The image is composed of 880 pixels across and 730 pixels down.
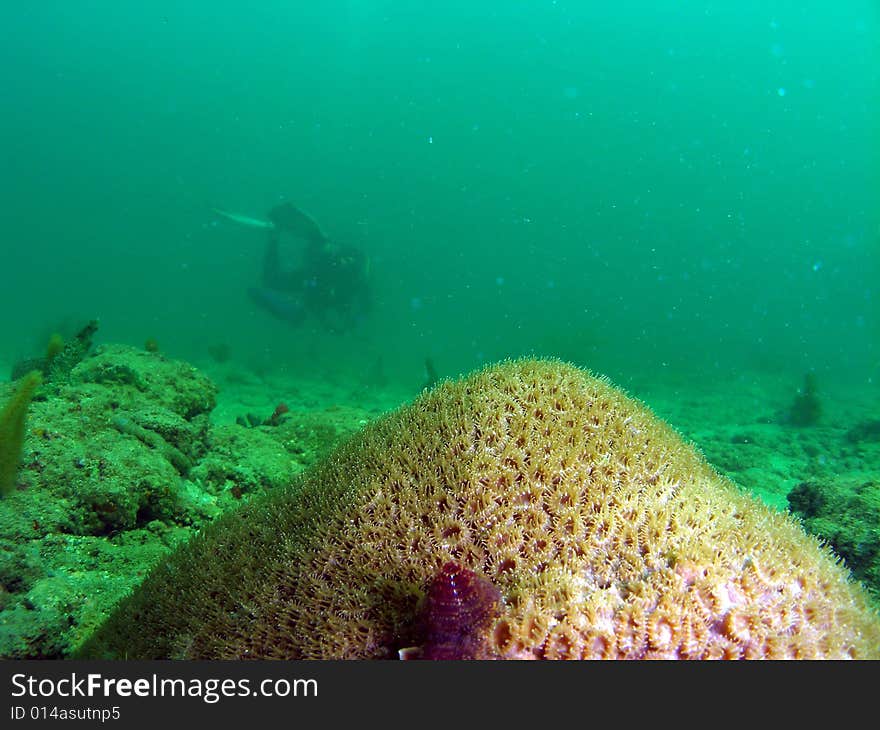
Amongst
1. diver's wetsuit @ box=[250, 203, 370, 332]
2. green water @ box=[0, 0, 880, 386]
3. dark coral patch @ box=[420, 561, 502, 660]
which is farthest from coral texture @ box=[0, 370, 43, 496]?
green water @ box=[0, 0, 880, 386]

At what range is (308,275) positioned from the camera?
2430cm

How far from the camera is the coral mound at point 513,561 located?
215 centimetres

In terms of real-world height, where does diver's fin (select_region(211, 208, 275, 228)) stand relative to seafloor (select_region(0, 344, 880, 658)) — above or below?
above

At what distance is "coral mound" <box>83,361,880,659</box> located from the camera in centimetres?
215

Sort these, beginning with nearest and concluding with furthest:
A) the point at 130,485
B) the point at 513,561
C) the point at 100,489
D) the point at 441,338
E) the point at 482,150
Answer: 1. the point at 513,561
2. the point at 100,489
3. the point at 130,485
4. the point at 441,338
5. the point at 482,150

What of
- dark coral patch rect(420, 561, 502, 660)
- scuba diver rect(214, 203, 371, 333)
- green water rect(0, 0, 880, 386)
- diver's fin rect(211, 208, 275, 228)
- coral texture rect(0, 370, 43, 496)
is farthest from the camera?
green water rect(0, 0, 880, 386)

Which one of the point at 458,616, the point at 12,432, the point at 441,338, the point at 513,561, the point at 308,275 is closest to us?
the point at 458,616

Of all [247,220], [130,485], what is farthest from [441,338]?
[130,485]

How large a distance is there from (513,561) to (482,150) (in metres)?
154

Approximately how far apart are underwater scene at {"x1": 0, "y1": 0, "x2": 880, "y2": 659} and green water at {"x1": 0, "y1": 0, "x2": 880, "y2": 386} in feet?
3.84

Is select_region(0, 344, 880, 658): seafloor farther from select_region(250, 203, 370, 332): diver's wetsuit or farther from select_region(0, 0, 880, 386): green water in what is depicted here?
select_region(0, 0, 880, 386): green water

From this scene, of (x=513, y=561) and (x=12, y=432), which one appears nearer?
(x=513, y=561)

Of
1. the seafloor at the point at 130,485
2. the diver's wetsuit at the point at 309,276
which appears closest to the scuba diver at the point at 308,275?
the diver's wetsuit at the point at 309,276

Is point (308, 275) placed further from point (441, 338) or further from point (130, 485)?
point (441, 338)
